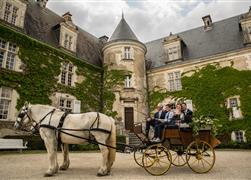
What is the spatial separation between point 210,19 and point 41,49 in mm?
17576

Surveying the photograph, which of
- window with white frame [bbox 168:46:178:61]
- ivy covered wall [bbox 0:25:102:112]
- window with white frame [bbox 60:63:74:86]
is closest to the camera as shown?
ivy covered wall [bbox 0:25:102:112]

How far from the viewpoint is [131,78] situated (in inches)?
774

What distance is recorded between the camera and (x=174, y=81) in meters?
20.0

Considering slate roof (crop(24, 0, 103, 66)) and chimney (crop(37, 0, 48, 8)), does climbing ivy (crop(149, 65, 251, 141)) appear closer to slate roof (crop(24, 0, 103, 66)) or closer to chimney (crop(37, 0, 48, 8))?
slate roof (crop(24, 0, 103, 66))

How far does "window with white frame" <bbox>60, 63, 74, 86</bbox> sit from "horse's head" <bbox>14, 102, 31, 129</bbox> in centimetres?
1090

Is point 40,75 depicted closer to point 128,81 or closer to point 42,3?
point 128,81

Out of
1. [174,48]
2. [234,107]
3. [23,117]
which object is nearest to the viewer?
[23,117]

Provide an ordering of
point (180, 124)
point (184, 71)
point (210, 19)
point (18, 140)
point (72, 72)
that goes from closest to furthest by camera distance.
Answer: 1. point (180, 124)
2. point (18, 140)
3. point (72, 72)
4. point (184, 71)
5. point (210, 19)

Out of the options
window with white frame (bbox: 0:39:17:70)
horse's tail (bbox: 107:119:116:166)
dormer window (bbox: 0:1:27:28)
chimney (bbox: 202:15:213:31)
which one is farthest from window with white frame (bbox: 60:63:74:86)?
chimney (bbox: 202:15:213:31)

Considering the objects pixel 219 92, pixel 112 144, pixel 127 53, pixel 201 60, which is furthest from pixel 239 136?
pixel 112 144

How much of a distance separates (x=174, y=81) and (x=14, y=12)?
1438 cm

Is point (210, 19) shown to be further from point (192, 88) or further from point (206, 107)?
point (206, 107)

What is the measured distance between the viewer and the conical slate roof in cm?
2036

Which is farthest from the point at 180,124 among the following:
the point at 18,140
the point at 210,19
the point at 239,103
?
the point at 210,19
